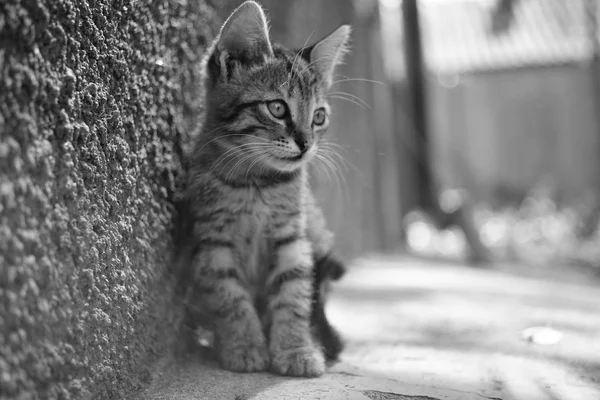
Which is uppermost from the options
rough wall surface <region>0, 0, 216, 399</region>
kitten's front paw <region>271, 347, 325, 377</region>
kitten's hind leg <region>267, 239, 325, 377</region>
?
rough wall surface <region>0, 0, 216, 399</region>

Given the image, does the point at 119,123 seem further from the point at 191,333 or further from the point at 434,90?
the point at 434,90

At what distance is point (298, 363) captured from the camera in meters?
2.11

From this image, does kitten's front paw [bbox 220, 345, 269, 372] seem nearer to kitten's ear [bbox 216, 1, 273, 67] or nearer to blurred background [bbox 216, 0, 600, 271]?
blurred background [bbox 216, 0, 600, 271]

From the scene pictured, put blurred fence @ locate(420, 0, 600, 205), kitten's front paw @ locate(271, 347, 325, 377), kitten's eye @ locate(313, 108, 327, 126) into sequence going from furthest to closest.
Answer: blurred fence @ locate(420, 0, 600, 205), kitten's eye @ locate(313, 108, 327, 126), kitten's front paw @ locate(271, 347, 325, 377)

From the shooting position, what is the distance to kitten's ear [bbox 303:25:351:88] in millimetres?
2455

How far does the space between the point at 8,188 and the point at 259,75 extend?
115 centimetres

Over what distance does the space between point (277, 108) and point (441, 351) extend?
3.91 feet

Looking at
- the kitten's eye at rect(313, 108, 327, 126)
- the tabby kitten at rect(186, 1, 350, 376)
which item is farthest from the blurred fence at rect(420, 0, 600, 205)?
the tabby kitten at rect(186, 1, 350, 376)

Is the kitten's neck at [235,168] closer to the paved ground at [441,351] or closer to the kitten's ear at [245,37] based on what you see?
the kitten's ear at [245,37]

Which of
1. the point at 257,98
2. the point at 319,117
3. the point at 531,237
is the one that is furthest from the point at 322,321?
the point at 531,237

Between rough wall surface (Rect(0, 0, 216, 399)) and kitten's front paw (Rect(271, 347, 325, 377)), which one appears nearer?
rough wall surface (Rect(0, 0, 216, 399))

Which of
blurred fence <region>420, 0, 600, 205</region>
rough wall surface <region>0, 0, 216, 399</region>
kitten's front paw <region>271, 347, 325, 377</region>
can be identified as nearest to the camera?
rough wall surface <region>0, 0, 216, 399</region>

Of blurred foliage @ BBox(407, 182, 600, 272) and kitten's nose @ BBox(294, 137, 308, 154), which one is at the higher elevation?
kitten's nose @ BBox(294, 137, 308, 154)

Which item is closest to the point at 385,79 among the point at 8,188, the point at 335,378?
the point at 335,378
